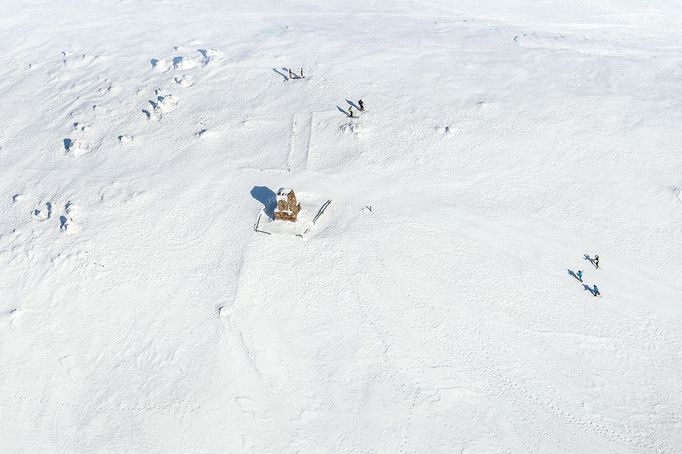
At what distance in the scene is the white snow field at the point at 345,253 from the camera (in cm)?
1187

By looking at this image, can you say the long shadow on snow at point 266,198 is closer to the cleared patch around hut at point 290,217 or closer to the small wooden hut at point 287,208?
the cleared patch around hut at point 290,217

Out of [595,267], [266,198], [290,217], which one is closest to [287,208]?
[290,217]

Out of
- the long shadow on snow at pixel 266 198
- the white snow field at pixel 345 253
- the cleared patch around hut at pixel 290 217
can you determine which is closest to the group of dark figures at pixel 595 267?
the white snow field at pixel 345 253

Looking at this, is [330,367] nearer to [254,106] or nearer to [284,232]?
[284,232]

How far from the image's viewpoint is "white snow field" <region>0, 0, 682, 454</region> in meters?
11.9

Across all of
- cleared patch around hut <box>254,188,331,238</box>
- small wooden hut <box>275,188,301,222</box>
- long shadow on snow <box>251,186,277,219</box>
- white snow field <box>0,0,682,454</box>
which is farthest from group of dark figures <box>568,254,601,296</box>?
long shadow on snow <box>251,186,277,219</box>

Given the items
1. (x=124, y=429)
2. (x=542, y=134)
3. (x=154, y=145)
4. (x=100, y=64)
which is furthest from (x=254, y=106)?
(x=124, y=429)

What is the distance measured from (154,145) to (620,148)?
16.4 metres

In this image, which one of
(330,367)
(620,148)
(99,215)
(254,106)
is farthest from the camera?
(254,106)

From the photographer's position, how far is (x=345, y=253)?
47.5 feet

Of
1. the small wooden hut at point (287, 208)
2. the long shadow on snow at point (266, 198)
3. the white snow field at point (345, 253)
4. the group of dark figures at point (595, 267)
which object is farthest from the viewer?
the long shadow on snow at point (266, 198)

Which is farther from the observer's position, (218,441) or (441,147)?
(441,147)

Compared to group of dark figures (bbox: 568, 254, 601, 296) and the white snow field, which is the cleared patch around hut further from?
group of dark figures (bbox: 568, 254, 601, 296)

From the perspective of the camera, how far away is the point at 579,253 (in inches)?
574
